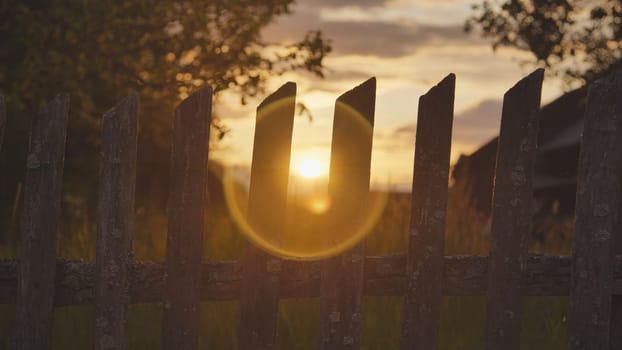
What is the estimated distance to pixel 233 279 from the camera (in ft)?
13.0

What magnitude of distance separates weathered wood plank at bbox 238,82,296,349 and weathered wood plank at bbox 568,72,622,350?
1379 mm

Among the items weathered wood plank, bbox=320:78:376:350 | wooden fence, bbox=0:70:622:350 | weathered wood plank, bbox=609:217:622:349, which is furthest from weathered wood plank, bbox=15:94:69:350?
weathered wood plank, bbox=609:217:622:349

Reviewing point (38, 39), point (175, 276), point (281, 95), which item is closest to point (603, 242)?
point (281, 95)

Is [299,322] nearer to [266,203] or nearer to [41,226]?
[266,203]

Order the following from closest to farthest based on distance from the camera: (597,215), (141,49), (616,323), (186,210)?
(186,210) → (597,215) → (616,323) → (141,49)

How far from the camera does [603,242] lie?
416cm

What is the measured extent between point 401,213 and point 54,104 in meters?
4.75

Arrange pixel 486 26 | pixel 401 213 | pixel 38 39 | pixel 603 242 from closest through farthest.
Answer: pixel 603 242
pixel 401 213
pixel 486 26
pixel 38 39

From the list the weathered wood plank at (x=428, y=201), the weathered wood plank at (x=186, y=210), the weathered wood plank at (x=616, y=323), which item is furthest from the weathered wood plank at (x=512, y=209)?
the weathered wood plank at (x=186, y=210)

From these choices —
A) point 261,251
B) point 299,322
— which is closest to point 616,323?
point 261,251

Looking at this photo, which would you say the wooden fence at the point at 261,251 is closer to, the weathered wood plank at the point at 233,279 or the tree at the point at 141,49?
the weathered wood plank at the point at 233,279

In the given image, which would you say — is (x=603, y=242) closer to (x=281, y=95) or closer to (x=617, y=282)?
(x=617, y=282)

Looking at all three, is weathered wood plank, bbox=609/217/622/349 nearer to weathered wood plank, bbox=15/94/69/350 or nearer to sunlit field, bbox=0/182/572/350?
sunlit field, bbox=0/182/572/350

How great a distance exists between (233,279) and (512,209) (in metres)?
1.27
